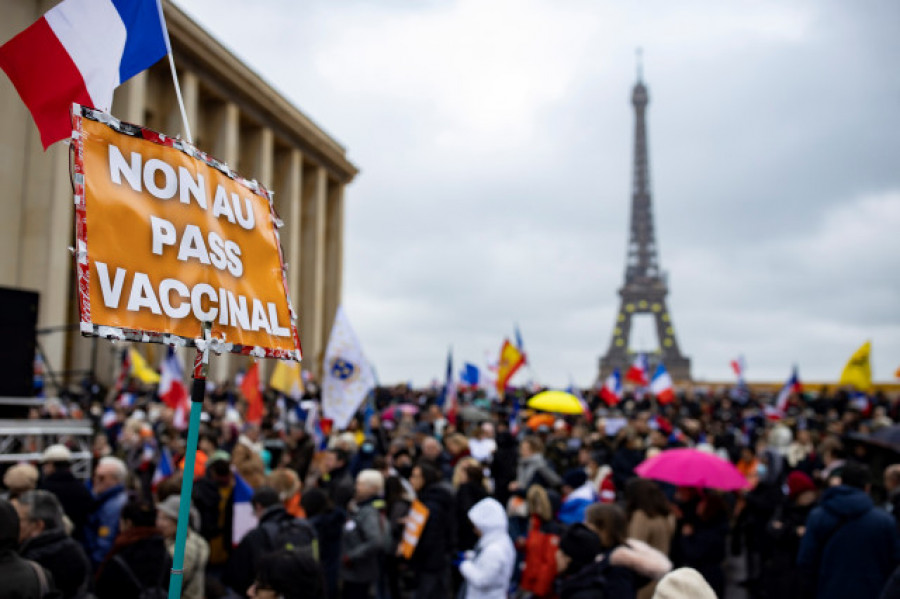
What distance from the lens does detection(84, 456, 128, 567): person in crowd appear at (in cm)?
582

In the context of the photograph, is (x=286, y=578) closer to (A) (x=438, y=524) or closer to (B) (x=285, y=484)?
(B) (x=285, y=484)

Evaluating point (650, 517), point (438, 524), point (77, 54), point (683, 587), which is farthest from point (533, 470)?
point (77, 54)

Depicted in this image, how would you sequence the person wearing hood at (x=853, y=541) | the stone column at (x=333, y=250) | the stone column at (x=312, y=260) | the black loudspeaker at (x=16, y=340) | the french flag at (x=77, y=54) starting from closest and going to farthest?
1. the french flag at (x=77, y=54)
2. the person wearing hood at (x=853, y=541)
3. the black loudspeaker at (x=16, y=340)
4. the stone column at (x=312, y=260)
5. the stone column at (x=333, y=250)

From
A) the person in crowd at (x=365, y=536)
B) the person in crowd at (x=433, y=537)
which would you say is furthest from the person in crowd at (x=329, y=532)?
the person in crowd at (x=433, y=537)

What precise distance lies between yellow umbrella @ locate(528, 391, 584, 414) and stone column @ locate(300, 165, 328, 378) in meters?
32.0

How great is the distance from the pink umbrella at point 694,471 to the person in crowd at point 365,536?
2.26m

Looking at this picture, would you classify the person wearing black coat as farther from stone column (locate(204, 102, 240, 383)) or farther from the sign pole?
stone column (locate(204, 102, 240, 383))

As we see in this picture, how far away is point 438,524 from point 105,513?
2753 millimetres

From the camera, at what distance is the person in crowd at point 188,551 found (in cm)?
470

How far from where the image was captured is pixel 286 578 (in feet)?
11.5

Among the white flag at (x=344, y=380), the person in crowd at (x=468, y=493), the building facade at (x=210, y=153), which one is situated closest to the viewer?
the person in crowd at (x=468, y=493)

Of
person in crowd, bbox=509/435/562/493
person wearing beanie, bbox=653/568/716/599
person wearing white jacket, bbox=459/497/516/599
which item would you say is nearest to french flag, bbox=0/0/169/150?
person wearing beanie, bbox=653/568/716/599

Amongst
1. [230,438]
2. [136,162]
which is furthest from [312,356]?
[136,162]

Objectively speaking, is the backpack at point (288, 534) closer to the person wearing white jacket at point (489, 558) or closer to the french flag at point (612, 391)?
the person wearing white jacket at point (489, 558)
